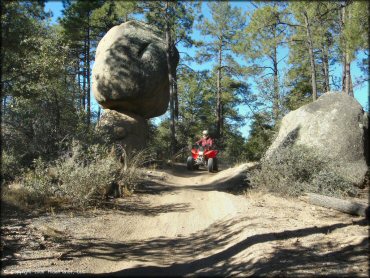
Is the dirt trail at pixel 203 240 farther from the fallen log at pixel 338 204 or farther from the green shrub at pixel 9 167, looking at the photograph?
the green shrub at pixel 9 167

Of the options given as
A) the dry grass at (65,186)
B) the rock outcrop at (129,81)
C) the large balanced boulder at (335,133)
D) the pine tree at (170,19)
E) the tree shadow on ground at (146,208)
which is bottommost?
the tree shadow on ground at (146,208)

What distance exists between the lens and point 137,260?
6.30 metres

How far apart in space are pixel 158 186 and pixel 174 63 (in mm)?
9316

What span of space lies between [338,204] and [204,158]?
29.3 feet

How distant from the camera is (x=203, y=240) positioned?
752 centimetres

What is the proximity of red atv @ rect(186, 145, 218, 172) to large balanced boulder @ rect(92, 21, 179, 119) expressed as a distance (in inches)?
121

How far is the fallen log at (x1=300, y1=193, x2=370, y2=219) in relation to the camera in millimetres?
7827

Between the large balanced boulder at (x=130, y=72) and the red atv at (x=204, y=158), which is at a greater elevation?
Answer: the large balanced boulder at (x=130, y=72)

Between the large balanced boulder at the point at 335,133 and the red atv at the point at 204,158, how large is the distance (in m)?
3.65

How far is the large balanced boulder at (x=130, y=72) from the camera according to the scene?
1661 centimetres

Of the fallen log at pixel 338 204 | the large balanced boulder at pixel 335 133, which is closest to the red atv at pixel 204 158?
the large balanced boulder at pixel 335 133

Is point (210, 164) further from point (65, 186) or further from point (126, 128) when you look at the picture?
point (65, 186)

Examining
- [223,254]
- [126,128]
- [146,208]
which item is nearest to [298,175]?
[146,208]

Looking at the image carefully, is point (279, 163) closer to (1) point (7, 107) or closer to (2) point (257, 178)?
(2) point (257, 178)
